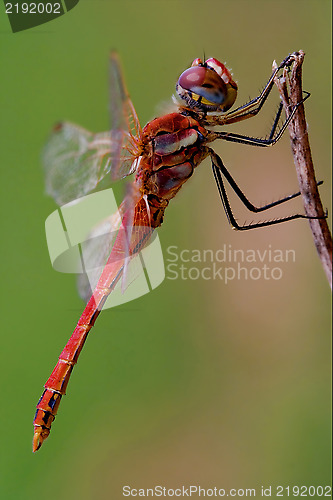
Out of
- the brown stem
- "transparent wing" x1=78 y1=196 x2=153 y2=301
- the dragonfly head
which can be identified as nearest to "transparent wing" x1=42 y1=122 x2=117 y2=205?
"transparent wing" x1=78 y1=196 x2=153 y2=301

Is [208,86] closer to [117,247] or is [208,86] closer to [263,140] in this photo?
[263,140]

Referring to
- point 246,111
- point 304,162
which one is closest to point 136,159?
point 246,111

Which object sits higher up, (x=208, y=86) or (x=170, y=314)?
(x=208, y=86)

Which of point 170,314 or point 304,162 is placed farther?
point 170,314

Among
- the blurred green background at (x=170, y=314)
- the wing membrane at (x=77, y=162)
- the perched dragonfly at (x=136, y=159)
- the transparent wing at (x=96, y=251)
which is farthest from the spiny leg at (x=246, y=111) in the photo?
the blurred green background at (x=170, y=314)

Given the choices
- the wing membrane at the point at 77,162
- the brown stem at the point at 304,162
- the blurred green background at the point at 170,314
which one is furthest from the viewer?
the blurred green background at the point at 170,314

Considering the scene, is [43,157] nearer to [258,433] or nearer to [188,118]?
[188,118]

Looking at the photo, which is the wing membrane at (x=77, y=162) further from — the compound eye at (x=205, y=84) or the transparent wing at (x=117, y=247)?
the compound eye at (x=205, y=84)
